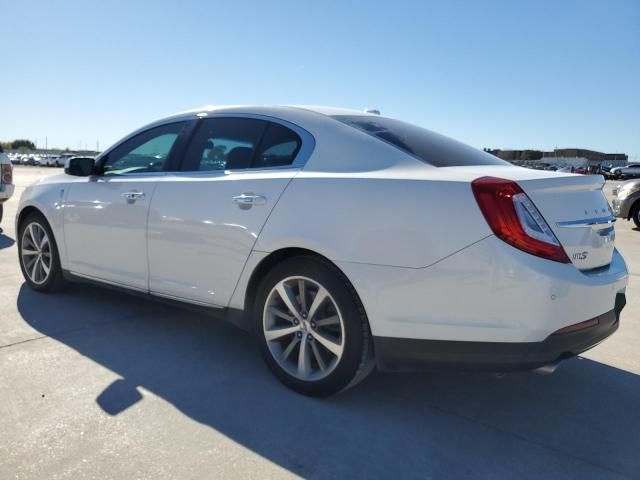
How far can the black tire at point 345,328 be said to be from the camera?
8.63 ft

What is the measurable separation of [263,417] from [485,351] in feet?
3.66

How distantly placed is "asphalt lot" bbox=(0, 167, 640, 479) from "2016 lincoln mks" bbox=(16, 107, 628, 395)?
316 mm

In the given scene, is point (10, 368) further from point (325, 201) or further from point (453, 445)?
point (453, 445)

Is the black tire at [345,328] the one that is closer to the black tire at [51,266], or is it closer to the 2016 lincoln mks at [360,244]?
the 2016 lincoln mks at [360,244]

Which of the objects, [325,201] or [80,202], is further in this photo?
[80,202]

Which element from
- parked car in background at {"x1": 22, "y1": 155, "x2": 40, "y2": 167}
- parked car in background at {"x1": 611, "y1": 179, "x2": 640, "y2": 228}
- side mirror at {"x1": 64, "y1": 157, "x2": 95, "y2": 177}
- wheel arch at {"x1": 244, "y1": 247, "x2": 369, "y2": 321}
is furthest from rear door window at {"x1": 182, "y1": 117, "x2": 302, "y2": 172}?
parked car in background at {"x1": 22, "y1": 155, "x2": 40, "y2": 167}

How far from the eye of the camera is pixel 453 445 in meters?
2.45

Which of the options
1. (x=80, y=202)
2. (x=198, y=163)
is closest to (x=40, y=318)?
(x=80, y=202)

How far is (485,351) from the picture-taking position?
2369mm

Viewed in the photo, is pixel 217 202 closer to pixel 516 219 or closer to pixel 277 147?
pixel 277 147

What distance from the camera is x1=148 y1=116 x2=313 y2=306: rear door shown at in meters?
3.00

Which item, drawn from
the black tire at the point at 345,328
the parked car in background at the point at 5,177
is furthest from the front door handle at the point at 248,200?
the parked car in background at the point at 5,177

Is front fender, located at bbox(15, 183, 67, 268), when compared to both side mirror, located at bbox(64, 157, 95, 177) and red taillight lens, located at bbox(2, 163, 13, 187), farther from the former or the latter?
red taillight lens, located at bbox(2, 163, 13, 187)

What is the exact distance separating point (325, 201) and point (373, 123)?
72 cm
